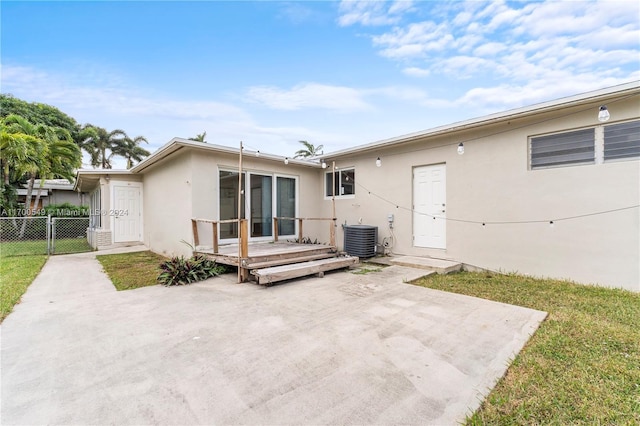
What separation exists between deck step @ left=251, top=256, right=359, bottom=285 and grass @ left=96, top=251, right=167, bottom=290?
6.90ft

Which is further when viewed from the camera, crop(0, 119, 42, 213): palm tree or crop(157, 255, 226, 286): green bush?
crop(0, 119, 42, 213): palm tree

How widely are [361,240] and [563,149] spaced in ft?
14.6

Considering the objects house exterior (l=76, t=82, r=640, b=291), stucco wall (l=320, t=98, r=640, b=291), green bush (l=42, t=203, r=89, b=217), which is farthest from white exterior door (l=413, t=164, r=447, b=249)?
green bush (l=42, t=203, r=89, b=217)

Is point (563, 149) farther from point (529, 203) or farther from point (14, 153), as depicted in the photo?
point (14, 153)

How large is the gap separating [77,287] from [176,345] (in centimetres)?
365

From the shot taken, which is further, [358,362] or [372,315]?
[372,315]

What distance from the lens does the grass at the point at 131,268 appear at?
213 inches

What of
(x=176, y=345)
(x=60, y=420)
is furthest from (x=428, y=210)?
(x=60, y=420)

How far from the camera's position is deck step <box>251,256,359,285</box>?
506 centimetres

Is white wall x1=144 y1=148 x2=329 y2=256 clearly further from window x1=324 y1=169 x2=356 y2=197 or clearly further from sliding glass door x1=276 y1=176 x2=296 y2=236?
window x1=324 y1=169 x2=356 y2=197

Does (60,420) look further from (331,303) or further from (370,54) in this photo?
(370,54)

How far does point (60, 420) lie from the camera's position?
5.97 feet

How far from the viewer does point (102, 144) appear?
21.3 m


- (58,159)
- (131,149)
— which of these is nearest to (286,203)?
(58,159)
